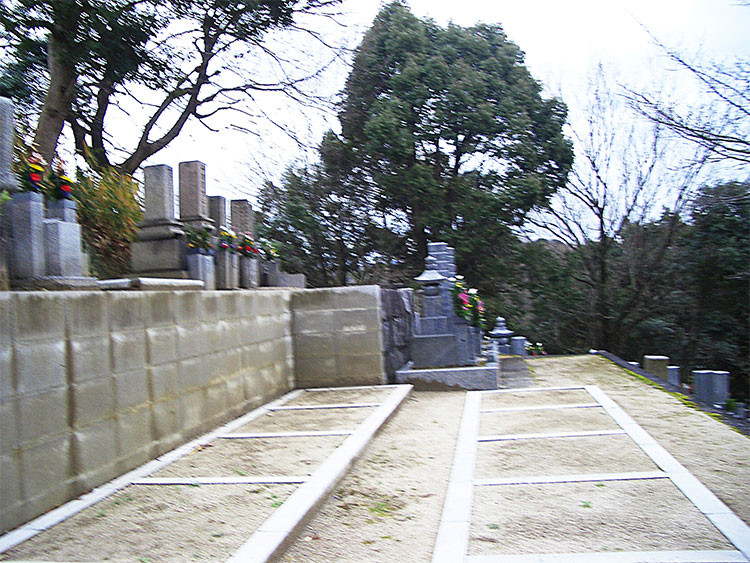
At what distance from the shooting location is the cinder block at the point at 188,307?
4.93 m

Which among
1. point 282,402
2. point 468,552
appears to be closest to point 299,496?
point 468,552

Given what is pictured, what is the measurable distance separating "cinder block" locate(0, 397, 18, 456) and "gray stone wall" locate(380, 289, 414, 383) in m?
5.05

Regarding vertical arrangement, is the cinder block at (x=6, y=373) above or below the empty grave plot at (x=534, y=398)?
above

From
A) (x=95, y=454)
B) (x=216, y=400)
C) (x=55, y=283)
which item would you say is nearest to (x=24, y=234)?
(x=55, y=283)

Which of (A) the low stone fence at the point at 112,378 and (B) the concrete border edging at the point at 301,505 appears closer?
(B) the concrete border edging at the point at 301,505

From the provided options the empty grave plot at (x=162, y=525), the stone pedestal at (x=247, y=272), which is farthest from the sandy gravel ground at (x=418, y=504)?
the stone pedestal at (x=247, y=272)

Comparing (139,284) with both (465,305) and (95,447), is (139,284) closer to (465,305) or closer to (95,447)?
(95,447)

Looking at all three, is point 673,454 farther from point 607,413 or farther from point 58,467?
point 58,467

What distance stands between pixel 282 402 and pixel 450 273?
14.2ft

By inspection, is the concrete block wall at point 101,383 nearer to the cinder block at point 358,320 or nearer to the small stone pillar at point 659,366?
the cinder block at point 358,320

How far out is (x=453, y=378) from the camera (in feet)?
26.4

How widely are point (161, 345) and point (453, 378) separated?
434 cm

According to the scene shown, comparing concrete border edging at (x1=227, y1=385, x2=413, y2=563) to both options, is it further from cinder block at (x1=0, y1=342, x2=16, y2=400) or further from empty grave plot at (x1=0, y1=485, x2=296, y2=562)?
cinder block at (x1=0, y1=342, x2=16, y2=400)

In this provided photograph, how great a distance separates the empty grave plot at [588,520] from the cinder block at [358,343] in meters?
3.81
